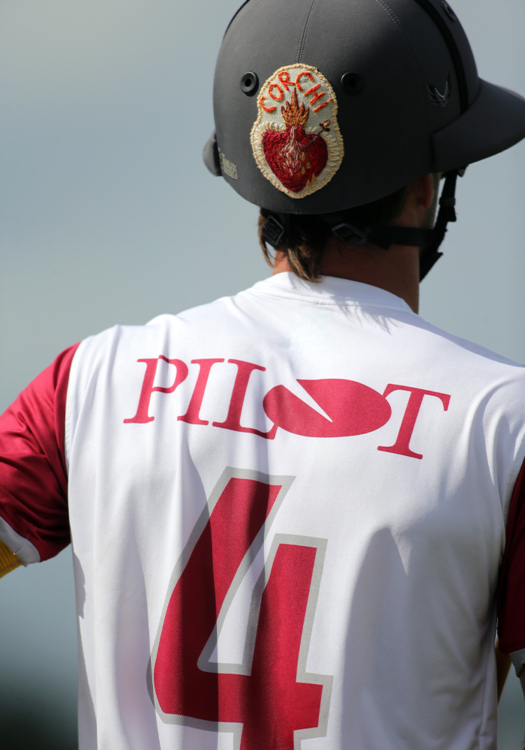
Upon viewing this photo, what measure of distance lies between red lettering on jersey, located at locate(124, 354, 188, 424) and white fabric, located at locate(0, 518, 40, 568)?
8.4 inches

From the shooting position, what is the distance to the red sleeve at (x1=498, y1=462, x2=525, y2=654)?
2.79 ft

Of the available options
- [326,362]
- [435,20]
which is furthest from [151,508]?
[435,20]

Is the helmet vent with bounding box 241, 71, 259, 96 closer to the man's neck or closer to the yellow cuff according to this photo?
the man's neck

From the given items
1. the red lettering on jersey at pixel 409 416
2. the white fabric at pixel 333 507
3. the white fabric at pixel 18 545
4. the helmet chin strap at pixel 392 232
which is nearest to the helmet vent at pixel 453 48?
the helmet chin strap at pixel 392 232

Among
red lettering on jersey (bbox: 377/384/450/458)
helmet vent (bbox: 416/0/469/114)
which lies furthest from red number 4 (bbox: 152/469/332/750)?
helmet vent (bbox: 416/0/469/114)

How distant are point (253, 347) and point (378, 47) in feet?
1.60

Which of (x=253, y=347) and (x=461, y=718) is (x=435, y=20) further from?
(x=461, y=718)

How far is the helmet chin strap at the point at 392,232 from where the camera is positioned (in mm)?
1087

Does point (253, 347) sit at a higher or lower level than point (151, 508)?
higher

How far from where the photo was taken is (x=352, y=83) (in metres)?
1.04

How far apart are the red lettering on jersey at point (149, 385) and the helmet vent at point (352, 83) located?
0.47 meters

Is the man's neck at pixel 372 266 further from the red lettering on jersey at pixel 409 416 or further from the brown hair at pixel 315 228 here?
the red lettering on jersey at pixel 409 416

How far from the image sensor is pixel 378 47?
1.05m

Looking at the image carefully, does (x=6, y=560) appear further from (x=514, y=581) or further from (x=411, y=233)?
(x=411, y=233)
